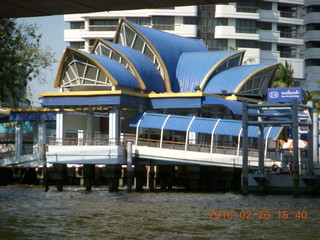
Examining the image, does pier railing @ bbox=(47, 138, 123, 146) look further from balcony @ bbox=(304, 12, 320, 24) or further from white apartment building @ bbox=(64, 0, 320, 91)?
balcony @ bbox=(304, 12, 320, 24)

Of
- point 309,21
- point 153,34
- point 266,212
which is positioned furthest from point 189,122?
point 309,21

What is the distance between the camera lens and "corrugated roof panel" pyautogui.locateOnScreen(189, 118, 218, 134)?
63.7m

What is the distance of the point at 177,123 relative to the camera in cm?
6500

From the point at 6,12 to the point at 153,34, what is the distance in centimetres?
5308

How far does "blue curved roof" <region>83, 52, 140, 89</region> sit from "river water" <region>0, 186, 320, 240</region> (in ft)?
54.5

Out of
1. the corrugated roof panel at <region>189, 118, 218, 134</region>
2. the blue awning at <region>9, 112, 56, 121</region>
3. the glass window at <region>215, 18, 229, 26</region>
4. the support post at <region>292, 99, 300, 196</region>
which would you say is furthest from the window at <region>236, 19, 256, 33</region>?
the support post at <region>292, 99, 300, 196</region>

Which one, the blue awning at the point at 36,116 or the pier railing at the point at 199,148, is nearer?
the pier railing at the point at 199,148

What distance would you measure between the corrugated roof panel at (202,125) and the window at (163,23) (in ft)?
192

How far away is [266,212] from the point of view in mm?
40125

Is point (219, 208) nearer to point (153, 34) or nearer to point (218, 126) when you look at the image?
point (218, 126)

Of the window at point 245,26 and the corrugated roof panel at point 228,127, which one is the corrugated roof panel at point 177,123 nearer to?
the corrugated roof panel at point 228,127

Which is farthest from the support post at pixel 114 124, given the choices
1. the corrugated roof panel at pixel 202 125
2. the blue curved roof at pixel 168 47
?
the blue curved roof at pixel 168 47
